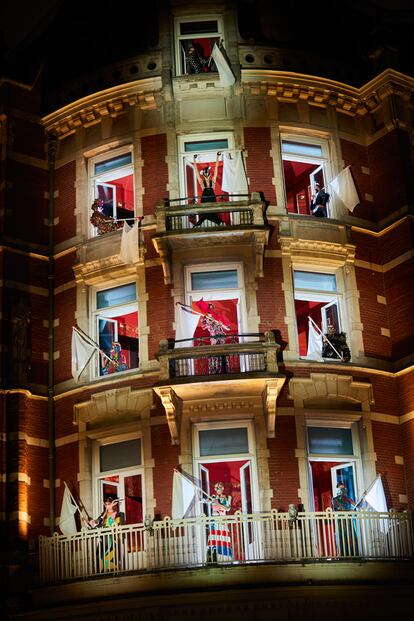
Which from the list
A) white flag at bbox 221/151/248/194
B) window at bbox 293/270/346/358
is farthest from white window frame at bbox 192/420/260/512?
white flag at bbox 221/151/248/194

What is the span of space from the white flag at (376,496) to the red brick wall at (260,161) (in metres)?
7.52

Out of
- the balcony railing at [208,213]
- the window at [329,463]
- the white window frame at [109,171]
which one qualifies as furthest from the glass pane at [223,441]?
the white window frame at [109,171]

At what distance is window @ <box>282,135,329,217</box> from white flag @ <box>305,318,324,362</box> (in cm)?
363

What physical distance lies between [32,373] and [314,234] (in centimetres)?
788

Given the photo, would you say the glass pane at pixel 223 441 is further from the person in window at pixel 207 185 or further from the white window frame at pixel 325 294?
the person in window at pixel 207 185

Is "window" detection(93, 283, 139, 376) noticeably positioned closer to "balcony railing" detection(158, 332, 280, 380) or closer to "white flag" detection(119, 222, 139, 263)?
"white flag" detection(119, 222, 139, 263)

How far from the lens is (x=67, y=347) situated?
27.8 metres

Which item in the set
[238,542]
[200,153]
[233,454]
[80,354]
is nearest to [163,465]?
[233,454]

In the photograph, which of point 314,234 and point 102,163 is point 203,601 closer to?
point 314,234

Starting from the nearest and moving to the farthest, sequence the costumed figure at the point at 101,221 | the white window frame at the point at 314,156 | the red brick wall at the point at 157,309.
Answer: the red brick wall at the point at 157,309
the costumed figure at the point at 101,221
the white window frame at the point at 314,156

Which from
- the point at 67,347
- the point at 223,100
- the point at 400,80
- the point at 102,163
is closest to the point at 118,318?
the point at 67,347

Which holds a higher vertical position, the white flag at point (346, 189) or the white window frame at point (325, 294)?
the white flag at point (346, 189)

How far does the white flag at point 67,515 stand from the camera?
83.4 feet

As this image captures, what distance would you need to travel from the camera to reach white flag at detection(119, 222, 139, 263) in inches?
1065
